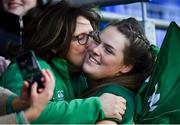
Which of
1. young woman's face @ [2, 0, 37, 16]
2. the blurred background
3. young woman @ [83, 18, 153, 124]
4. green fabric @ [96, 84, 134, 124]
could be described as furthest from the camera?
the blurred background

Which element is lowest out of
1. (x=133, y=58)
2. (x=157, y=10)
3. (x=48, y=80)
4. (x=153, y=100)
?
(x=157, y=10)

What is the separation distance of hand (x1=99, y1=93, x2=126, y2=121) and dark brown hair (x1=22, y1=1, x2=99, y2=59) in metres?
0.39

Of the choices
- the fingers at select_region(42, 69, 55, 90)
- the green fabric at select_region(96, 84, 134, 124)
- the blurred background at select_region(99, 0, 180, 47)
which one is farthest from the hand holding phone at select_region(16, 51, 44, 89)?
the blurred background at select_region(99, 0, 180, 47)

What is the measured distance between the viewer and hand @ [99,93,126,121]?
164cm

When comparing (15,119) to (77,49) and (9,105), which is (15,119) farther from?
(77,49)

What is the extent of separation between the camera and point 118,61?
6.12ft

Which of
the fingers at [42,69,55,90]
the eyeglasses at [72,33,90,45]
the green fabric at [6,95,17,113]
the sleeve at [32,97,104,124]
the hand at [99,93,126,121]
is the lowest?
the hand at [99,93,126,121]

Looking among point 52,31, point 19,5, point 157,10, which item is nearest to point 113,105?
point 52,31

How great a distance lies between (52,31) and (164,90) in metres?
0.53

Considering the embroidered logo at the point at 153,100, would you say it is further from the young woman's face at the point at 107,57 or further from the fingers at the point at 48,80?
the fingers at the point at 48,80

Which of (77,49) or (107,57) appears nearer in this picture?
(107,57)

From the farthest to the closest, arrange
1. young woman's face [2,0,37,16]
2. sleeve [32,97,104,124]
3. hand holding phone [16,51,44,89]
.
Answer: young woman's face [2,0,37,16], sleeve [32,97,104,124], hand holding phone [16,51,44,89]

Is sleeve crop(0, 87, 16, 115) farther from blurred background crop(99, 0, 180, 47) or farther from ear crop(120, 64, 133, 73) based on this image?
blurred background crop(99, 0, 180, 47)

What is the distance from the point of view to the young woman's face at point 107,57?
185 centimetres
